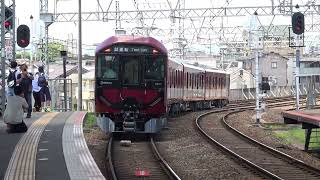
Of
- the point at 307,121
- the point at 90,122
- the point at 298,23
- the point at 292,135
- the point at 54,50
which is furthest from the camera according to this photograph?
the point at 54,50

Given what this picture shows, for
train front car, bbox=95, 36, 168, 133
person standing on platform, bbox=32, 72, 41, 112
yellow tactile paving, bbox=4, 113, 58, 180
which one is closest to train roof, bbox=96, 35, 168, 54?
train front car, bbox=95, 36, 168, 133

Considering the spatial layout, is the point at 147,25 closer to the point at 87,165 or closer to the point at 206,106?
the point at 206,106

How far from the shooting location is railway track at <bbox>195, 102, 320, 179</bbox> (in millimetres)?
12304

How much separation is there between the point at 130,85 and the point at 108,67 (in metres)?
0.84

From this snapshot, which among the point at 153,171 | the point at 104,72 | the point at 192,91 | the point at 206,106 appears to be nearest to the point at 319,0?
the point at 206,106

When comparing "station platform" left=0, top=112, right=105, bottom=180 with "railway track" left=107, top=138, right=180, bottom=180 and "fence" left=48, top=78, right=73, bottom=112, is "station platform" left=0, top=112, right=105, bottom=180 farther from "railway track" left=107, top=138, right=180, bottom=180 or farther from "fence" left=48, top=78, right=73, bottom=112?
"fence" left=48, top=78, right=73, bottom=112

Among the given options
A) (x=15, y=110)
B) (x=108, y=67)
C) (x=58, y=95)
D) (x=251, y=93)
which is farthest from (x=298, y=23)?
(x=251, y=93)

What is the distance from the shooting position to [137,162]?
44.5ft

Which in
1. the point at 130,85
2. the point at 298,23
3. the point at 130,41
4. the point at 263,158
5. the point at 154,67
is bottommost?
the point at 263,158

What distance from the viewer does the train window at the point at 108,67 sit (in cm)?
1741

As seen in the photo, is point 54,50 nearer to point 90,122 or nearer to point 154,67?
point 90,122

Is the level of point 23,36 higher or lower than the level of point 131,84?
higher

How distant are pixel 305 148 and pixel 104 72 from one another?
19.8 ft

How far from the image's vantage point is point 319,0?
142 feet
